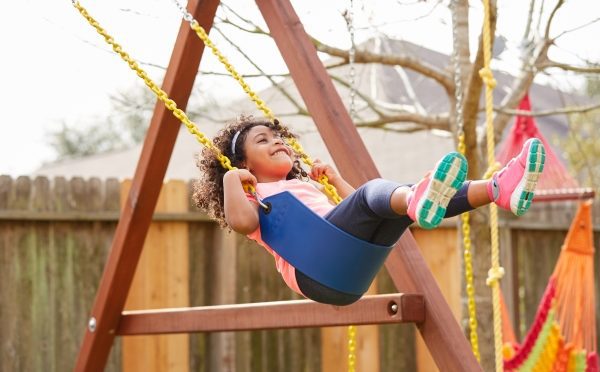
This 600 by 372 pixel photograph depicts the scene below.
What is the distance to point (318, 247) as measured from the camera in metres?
2.66

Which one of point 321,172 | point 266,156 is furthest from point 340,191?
point 266,156

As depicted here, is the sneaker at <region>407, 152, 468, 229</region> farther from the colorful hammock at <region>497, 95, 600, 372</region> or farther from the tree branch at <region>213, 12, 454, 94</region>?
the colorful hammock at <region>497, 95, 600, 372</region>

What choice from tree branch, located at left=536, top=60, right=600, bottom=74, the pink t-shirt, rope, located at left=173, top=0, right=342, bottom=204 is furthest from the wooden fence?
the pink t-shirt

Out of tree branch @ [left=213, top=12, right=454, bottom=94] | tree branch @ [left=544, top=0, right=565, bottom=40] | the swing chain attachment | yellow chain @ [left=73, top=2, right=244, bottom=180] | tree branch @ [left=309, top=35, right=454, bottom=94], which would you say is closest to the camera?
yellow chain @ [left=73, top=2, right=244, bottom=180]

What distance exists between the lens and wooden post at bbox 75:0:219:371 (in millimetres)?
3623

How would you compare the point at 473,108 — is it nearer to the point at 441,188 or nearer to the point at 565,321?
the point at 565,321

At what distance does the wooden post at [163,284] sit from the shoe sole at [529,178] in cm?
312

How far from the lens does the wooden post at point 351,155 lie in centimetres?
290

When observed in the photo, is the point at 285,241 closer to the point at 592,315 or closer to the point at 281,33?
the point at 281,33

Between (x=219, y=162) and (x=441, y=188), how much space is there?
1052 mm

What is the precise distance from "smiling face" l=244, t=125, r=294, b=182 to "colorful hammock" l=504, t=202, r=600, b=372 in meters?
2.54

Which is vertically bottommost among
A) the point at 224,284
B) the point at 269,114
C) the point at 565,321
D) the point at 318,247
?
the point at 565,321

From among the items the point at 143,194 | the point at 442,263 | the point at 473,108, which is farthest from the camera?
the point at 442,263

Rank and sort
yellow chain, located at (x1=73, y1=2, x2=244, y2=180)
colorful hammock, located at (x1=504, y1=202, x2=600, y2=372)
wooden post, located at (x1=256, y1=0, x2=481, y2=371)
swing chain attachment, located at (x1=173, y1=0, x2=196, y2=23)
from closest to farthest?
yellow chain, located at (x1=73, y1=2, x2=244, y2=180)
wooden post, located at (x1=256, y1=0, x2=481, y2=371)
swing chain attachment, located at (x1=173, y1=0, x2=196, y2=23)
colorful hammock, located at (x1=504, y1=202, x2=600, y2=372)
